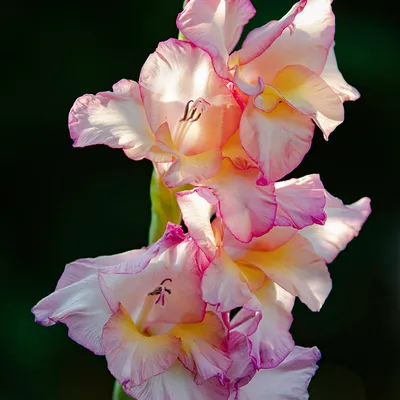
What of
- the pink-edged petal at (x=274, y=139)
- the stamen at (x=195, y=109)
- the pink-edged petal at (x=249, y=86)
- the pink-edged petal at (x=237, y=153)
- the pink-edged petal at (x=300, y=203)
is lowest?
the pink-edged petal at (x=300, y=203)

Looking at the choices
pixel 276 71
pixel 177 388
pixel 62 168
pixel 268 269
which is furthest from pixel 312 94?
pixel 62 168

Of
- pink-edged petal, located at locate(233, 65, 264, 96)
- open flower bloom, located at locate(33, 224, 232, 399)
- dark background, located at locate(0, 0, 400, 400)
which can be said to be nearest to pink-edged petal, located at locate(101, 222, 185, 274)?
open flower bloom, located at locate(33, 224, 232, 399)

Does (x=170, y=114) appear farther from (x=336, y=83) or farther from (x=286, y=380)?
(x=286, y=380)

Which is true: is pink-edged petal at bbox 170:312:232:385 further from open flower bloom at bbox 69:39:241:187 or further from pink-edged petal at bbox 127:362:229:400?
open flower bloom at bbox 69:39:241:187

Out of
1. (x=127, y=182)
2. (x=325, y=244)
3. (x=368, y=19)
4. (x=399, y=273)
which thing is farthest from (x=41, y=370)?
(x=325, y=244)

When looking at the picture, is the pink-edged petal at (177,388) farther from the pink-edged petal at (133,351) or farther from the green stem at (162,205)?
the green stem at (162,205)

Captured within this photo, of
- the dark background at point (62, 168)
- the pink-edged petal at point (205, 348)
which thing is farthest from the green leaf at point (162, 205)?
the dark background at point (62, 168)
